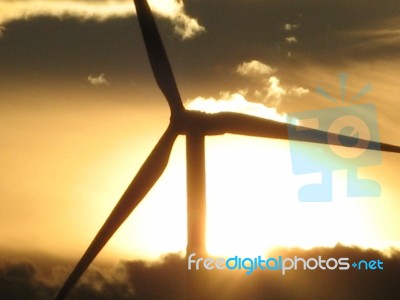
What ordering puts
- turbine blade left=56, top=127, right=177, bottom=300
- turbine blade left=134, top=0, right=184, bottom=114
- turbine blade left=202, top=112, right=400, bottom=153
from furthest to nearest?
turbine blade left=134, top=0, right=184, bottom=114
turbine blade left=202, top=112, right=400, bottom=153
turbine blade left=56, top=127, right=177, bottom=300

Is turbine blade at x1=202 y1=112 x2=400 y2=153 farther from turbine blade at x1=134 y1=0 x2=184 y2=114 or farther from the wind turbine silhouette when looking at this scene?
turbine blade at x1=134 y1=0 x2=184 y2=114

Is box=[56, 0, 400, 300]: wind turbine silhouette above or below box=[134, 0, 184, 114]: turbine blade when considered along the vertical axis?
below

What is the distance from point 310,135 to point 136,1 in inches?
316

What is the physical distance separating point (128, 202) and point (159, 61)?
5.14 m

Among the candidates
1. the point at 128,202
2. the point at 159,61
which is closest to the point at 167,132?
the point at 159,61

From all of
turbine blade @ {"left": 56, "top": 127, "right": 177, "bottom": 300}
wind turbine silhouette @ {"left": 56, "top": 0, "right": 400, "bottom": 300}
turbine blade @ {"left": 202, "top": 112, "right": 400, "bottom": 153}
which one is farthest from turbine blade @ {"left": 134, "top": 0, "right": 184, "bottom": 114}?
turbine blade @ {"left": 56, "top": 127, "right": 177, "bottom": 300}

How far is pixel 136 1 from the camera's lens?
2736cm

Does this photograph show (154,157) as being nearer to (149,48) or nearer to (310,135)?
(149,48)

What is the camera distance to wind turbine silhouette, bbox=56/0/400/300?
2589cm

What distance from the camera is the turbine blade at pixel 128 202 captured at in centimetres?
2585

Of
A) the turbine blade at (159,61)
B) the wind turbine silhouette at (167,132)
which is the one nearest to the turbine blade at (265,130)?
the wind turbine silhouette at (167,132)

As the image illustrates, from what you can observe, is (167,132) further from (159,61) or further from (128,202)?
(128,202)

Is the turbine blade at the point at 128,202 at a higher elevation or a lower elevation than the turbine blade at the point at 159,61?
lower

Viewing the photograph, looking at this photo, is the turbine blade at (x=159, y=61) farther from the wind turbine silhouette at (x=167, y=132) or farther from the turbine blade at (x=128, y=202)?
the turbine blade at (x=128, y=202)
